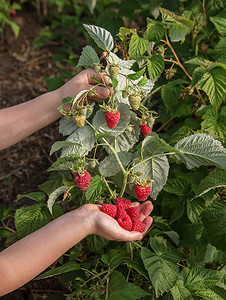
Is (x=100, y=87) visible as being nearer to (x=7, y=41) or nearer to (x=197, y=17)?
(x=197, y=17)

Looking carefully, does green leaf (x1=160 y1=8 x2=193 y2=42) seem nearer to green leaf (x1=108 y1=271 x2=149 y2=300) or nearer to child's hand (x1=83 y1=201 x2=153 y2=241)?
child's hand (x1=83 y1=201 x2=153 y2=241)

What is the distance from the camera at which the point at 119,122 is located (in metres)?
1.06

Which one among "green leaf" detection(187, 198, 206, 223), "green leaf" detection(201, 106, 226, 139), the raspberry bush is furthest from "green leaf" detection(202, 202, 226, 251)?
"green leaf" detection(201, 106, 226, 139)

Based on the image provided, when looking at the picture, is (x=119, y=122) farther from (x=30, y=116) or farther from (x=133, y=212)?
(x=30, y=116)

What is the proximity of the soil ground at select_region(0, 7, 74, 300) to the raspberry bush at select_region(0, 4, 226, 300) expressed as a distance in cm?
37

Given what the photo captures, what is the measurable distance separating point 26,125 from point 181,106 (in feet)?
2.08

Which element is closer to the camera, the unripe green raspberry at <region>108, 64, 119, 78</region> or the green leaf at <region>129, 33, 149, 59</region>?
the unripe green raspberry at <region>108, 64, 119, 78</region>

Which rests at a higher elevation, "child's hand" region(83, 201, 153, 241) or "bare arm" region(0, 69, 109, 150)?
"bare arm" region(0, 69, 109, 150)

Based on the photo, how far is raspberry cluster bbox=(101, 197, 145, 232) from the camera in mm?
983

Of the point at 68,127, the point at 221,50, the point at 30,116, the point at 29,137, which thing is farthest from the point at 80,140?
the point at 29,137

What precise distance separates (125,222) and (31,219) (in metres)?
0.41

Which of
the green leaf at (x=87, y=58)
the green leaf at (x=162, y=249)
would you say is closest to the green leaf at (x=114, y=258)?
the green leaf at (x=162, y=249)

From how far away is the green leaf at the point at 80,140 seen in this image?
104cm

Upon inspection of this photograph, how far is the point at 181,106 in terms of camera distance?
1.45m
